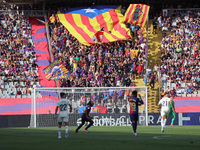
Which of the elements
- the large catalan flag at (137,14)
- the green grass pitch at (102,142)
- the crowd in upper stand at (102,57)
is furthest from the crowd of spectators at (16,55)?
the green grass pitch at (102,142)

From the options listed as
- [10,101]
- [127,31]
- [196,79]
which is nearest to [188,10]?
[127,31]

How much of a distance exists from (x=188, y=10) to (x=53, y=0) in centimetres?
1443

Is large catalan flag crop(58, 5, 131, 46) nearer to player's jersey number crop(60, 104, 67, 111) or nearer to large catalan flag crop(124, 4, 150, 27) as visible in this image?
large catalan flag crop(124, 4, 150, 27)

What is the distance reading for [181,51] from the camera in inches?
1602

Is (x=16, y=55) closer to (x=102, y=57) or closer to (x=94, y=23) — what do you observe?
(x=102, y=57)

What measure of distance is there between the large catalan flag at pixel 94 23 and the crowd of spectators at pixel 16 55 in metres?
4.25

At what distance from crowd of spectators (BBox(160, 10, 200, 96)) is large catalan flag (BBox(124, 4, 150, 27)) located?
2044 mm

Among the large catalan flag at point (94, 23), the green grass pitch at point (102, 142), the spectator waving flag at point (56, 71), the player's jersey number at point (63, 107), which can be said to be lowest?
the green grass pitch at point (102, 142)

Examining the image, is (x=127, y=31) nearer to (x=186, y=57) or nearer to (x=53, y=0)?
(x=186, y=57)

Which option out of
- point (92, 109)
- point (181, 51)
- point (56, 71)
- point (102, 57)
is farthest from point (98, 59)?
point (92, 109)

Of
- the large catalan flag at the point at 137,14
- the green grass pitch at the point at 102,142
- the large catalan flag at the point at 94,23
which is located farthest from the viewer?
the large catalan flag at the point at 137,14

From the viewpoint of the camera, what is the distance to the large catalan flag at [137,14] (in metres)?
43.6

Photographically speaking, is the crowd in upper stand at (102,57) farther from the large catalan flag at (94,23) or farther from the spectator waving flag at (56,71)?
the spectator waving flag at (56,71)

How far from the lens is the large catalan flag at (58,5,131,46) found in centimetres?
4338
